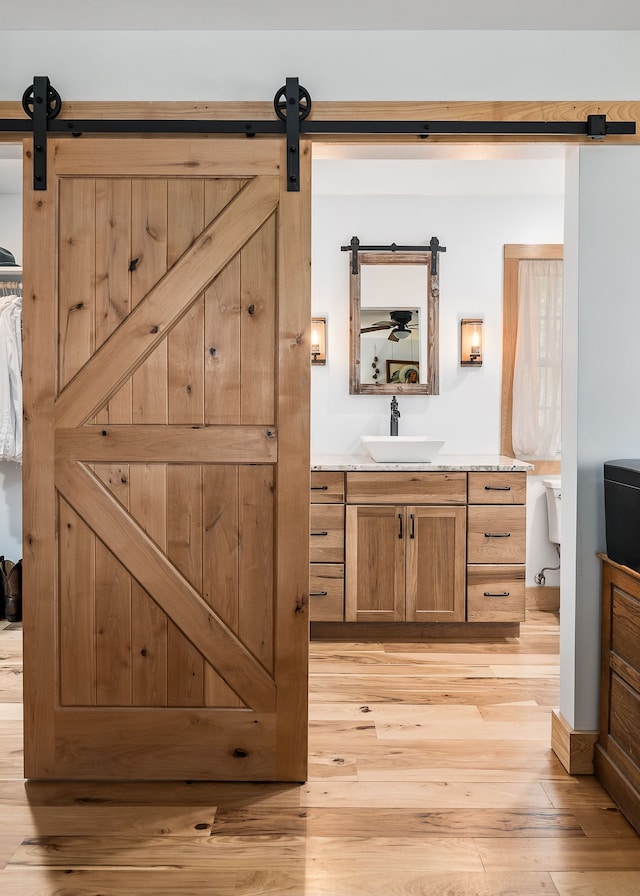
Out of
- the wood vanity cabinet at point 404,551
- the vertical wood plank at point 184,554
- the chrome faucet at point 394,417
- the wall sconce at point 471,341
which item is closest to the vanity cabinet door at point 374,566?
the wood vanity cabinet at point 404,551

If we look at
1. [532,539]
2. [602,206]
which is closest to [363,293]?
[532,539]

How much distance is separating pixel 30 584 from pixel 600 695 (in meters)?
2.01

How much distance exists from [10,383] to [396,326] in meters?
2.36

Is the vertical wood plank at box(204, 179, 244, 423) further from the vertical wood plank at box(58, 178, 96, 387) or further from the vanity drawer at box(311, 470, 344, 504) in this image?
the vanity drawer at box(311, 470, 344, 504)

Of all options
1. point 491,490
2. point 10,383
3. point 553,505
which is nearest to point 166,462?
point 491,490

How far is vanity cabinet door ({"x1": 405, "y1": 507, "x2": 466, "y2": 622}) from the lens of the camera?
159 inches

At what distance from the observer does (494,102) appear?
8.25 ft

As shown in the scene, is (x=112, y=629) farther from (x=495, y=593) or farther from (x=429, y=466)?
(x=495, y=593)

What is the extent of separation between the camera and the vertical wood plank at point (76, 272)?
8.07 ft

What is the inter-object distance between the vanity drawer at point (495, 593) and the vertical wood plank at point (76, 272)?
250 centimetres

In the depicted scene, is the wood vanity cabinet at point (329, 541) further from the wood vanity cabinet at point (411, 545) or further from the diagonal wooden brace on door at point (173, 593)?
the diagonal wooden brace on door at point (173, 593)

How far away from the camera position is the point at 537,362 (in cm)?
465

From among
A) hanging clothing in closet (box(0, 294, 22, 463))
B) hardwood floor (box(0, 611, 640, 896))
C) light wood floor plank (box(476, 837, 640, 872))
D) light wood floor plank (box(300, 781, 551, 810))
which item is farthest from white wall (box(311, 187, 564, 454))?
light wood floor plank (box(476, 837, 640, 872))

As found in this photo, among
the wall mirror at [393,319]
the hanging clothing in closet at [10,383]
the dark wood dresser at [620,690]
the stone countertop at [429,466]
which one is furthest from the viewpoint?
the wall mirror at [393,319]
